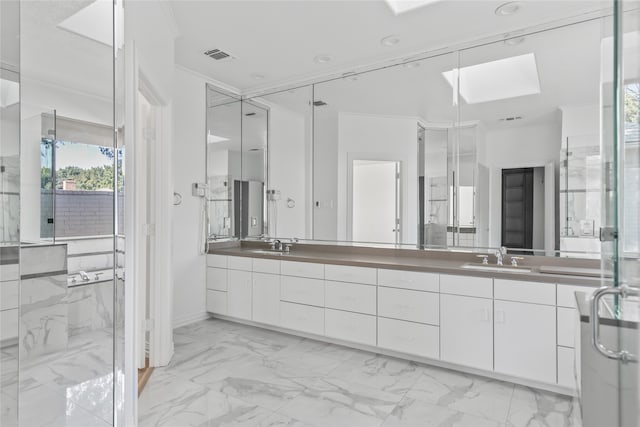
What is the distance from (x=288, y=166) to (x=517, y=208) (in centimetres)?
227

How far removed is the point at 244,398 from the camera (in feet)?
7.49

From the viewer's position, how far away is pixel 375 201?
3428 millimetres

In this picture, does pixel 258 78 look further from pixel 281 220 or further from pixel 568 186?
pixel 568 186

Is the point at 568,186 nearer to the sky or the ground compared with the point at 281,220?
nearer to the sky

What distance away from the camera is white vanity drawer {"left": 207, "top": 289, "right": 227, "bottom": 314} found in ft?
12.6

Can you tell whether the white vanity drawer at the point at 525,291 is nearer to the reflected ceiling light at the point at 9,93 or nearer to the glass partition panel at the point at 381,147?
the glass partition panel at the point at 381,147

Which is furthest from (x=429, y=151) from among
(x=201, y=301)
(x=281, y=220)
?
(x=201, y=301)

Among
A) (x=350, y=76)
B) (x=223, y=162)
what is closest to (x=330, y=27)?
(x=350, y=76)

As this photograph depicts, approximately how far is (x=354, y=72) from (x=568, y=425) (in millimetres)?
3174

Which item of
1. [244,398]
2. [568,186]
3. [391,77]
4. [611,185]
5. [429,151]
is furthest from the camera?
[391,77]

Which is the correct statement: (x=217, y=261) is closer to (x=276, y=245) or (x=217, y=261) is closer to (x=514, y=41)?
(x=276, y=245)

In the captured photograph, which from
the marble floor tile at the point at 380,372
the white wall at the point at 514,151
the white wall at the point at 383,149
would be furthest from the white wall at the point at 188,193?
the white wall at the point at 514,151

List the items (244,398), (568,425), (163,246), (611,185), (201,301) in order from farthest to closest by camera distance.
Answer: (201,301), (163,246), (244,398), (568,425), (611,185)

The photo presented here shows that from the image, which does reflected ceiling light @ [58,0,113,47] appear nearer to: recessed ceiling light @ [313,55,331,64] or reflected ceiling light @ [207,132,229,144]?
recessed ceiling light @ [313,55,331,64]
